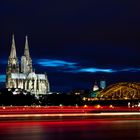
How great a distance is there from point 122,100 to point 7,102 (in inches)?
1531

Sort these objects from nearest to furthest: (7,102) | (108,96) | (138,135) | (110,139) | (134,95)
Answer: (110,139) → (138,135) → (7,102) → (134,95) → (108,96)

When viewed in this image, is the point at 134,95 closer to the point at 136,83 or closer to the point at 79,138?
the point at 136,83

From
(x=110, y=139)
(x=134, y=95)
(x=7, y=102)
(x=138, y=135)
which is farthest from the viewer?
(x=134, y=95)

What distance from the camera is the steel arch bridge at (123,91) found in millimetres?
150375

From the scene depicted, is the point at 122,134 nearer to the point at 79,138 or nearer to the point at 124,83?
the point at 79,138

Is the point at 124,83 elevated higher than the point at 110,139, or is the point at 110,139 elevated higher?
the point at 124,83

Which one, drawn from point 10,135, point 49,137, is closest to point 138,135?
point 49,137

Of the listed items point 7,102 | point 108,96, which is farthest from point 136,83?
point 7,102

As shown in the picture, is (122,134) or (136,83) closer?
(122,134)

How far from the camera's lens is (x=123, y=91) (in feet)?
507

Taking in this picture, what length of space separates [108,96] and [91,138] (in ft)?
459

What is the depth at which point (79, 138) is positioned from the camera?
26250 millimetres

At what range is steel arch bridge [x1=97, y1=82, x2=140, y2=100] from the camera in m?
150

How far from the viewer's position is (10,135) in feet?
93.3
